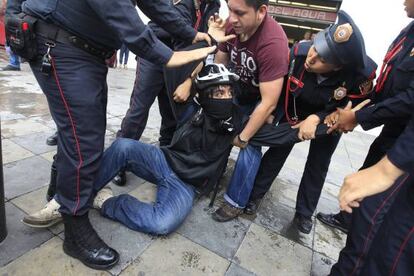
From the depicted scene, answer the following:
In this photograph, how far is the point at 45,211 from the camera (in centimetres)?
179

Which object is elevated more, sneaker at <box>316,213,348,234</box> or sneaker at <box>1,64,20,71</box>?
sneaker at <box>316,213,348,234</box>

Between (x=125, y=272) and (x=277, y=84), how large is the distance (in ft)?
5.14

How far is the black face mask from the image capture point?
204 centimetres

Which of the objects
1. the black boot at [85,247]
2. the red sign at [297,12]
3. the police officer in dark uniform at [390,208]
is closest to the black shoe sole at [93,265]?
the black boot at [85,247]

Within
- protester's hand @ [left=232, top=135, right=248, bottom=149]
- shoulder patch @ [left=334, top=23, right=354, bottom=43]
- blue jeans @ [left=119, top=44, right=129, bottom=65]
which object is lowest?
blue jeans @ [left=119, top=44, right=129, bottom=65]

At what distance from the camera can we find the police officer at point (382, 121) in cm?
145

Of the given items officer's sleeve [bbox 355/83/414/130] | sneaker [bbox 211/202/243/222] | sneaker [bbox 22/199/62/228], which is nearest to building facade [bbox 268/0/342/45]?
officer's sleeve [bbox 355/83/414/130]

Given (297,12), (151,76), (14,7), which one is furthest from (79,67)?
(297,12)

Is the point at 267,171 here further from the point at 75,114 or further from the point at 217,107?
the point at 75,114

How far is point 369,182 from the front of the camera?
3.68ft

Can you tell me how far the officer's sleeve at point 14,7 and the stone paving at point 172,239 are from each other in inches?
48.0

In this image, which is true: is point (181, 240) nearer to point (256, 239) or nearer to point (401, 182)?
point (256, 239)

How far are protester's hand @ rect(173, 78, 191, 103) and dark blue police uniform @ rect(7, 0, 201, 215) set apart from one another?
0.64 m

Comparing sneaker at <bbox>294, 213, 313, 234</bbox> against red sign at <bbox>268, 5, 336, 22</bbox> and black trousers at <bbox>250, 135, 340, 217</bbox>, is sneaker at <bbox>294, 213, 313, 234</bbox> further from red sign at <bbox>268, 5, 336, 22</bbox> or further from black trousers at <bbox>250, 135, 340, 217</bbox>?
red sign at <bbox>268, 5, 336, 22</bbox>
